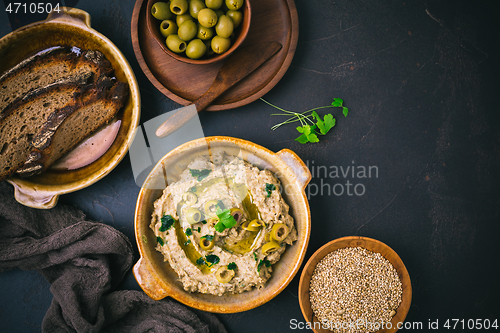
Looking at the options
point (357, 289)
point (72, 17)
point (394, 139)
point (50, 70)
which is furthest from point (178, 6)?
point (357, 289)

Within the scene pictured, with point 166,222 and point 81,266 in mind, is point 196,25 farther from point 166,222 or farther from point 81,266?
point 81,266

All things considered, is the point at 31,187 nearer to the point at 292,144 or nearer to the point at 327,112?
the point at 292,144

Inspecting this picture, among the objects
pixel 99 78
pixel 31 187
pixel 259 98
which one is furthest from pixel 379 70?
pixel 31 187

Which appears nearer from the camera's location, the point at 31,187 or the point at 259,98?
the point at 31,187

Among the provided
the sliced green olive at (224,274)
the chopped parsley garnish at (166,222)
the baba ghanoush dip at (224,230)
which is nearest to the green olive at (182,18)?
the baba ghanoush dip at (224,230)

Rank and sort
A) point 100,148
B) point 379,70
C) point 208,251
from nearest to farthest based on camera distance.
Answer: point 208,251 → point 100,148 → point 379,70

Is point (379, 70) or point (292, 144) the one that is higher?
point (379, 70)
